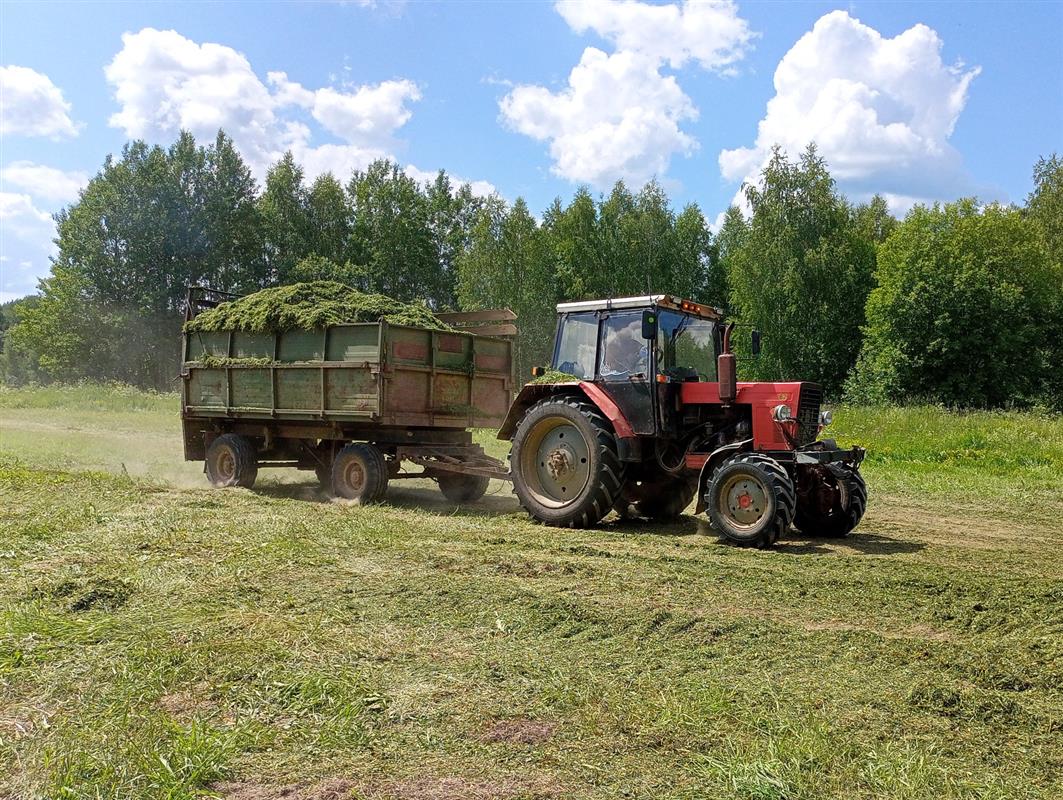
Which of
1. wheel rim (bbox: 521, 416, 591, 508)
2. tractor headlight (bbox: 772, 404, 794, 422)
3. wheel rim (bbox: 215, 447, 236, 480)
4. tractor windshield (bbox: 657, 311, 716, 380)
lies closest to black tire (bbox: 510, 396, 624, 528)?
wheel rim (bbox: 521, 416, 591, 508)

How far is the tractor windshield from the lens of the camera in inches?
336

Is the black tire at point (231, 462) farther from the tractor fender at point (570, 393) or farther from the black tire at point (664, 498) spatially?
the black tire at point (664, 498)

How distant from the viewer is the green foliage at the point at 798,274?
35.1 metres

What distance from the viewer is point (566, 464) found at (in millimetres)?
8836

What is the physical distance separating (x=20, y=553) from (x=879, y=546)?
721cm

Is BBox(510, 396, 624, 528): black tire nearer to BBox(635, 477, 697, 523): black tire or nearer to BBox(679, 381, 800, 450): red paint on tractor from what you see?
BBox(635, 477, 697, 523): black tire

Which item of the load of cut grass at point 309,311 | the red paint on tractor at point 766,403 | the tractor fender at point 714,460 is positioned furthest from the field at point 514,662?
the load of cut grass at point 309,311

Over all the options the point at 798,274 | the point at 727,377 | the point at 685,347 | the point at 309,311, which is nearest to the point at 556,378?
the point at 685,347

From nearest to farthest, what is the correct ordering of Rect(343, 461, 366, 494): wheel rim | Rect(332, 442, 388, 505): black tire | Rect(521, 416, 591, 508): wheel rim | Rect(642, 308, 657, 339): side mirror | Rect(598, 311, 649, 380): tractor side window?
Rect(642, 308, 657, 339): side mirror → Rect(598, 311, 649, 380): tractor side window → Rect(521, 416, 591, 508): wheel rim → Rect(332, 442, 388, 505): black tire → Rect(343, 461, 366, 494): wheel rim

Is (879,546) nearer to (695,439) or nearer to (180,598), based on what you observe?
(695,439)

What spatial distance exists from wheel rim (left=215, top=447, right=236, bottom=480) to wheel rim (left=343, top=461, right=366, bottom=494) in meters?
1.99

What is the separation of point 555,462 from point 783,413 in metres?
2.41

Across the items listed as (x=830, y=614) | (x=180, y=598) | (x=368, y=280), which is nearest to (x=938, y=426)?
(x=830, y=614)

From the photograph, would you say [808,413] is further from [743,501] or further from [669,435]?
[669,435]
